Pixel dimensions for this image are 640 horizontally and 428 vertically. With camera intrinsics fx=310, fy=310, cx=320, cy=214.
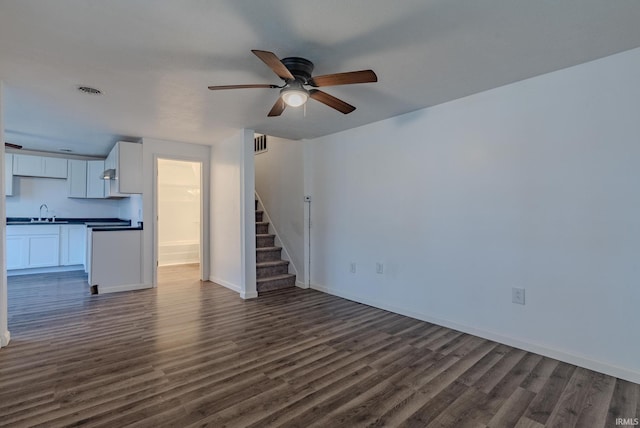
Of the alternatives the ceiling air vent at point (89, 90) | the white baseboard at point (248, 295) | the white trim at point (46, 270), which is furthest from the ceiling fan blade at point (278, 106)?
the white trim at point (46, 270)

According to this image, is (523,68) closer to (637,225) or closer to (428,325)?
(637,225)

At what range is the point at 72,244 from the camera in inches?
232

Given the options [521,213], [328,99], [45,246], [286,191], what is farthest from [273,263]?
[45,246]

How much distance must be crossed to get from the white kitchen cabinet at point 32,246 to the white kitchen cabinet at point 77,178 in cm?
79

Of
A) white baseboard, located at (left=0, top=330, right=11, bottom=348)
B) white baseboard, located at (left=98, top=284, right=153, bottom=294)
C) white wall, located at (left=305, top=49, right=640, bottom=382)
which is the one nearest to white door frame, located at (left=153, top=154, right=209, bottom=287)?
white baseboard, located at (left=98, top=284, right=153, bottom=294)

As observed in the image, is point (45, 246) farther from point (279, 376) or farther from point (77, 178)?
point (279, 376)

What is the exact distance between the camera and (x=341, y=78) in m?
2.04

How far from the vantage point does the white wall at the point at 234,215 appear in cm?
427

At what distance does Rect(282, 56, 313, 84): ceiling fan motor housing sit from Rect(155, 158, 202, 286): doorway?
5181mm

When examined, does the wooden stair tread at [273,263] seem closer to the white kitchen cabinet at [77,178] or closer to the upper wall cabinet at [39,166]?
the white kitchen cabinet at [77,178]

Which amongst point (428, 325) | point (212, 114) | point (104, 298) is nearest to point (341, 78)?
point (212, 114)

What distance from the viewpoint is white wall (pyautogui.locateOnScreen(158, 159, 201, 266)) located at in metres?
7.01

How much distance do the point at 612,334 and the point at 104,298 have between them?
5.38 m

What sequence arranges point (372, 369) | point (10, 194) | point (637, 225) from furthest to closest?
point (10, 194) < point (372, 369) < point (637, 225)
